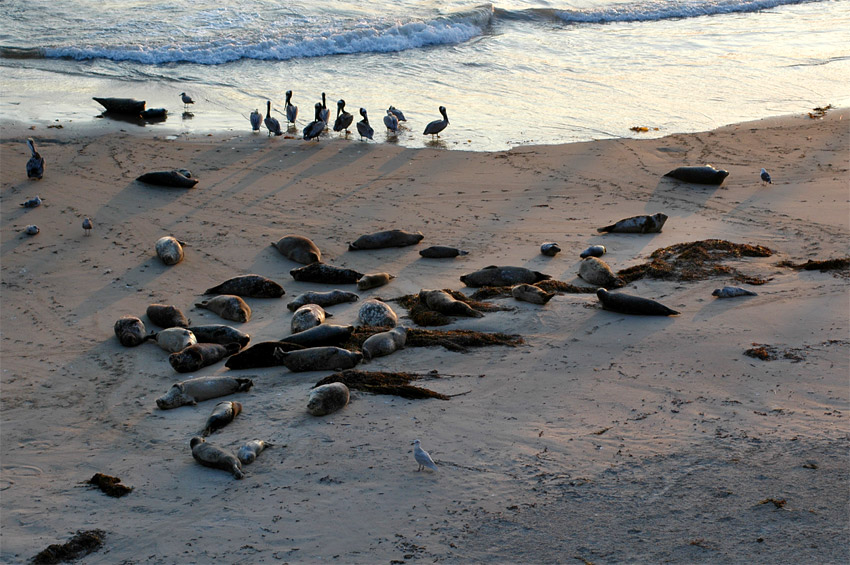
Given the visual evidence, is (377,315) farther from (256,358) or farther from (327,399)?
(327,399)

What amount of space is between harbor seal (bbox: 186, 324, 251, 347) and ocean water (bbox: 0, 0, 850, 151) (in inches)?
297

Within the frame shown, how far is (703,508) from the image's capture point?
4922 millimetres

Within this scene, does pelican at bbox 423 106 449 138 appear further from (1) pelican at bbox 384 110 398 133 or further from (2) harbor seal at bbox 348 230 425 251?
(2) harbor seal at bbox 348 230 425 251

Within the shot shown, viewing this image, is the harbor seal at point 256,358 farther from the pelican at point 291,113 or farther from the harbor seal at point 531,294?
the pelican at point 291,113

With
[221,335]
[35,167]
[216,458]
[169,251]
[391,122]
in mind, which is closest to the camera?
[216,458]

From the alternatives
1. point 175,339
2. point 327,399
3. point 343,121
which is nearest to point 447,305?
point 327,399

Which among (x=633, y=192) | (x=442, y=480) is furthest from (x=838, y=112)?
(x=442, y=480)

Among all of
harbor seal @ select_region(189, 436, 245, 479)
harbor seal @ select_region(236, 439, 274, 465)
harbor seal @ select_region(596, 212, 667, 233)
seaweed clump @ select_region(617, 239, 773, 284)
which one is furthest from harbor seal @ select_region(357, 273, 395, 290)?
harbor seal @ select_region(189, 436, 245, 479)

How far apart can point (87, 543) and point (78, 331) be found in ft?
13.1

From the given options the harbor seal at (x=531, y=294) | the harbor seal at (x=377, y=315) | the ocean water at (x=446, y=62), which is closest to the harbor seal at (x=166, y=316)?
the harbor seal at (x=377, y=315)

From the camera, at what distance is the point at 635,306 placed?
7867 mm

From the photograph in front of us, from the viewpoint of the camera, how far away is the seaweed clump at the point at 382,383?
6422 mm

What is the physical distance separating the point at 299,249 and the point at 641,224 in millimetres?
4572

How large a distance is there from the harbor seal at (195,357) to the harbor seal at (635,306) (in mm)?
3828
